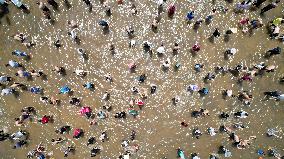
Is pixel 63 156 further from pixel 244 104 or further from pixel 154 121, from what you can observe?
pixel 244 104

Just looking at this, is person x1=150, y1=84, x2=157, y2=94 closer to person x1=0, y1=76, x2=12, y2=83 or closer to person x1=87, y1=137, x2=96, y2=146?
person x1=87, y1=137, x2=96, y2=146

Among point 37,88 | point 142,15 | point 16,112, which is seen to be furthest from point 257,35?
point 16,112

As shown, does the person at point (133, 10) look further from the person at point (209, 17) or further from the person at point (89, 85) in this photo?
the person at point (89, 85)

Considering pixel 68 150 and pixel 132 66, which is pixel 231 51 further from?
pixel 68 150

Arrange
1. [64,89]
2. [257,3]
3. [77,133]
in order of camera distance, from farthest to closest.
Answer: [77,133] < [64,89] < [257,3]

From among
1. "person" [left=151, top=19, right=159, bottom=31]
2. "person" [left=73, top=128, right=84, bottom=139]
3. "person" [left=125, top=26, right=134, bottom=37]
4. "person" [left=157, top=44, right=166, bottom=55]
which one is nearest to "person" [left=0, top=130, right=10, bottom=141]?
"person" [left=73, top=128, right=84, bottom=139]

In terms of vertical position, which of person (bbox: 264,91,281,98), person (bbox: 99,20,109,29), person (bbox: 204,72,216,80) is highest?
person (bbox: 99,20,109,29)

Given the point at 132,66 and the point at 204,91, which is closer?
the point at 204,91

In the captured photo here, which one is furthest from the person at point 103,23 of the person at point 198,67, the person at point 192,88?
the person at point 192,88

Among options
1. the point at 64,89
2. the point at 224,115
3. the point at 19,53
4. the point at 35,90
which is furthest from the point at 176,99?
the point at 19,53
